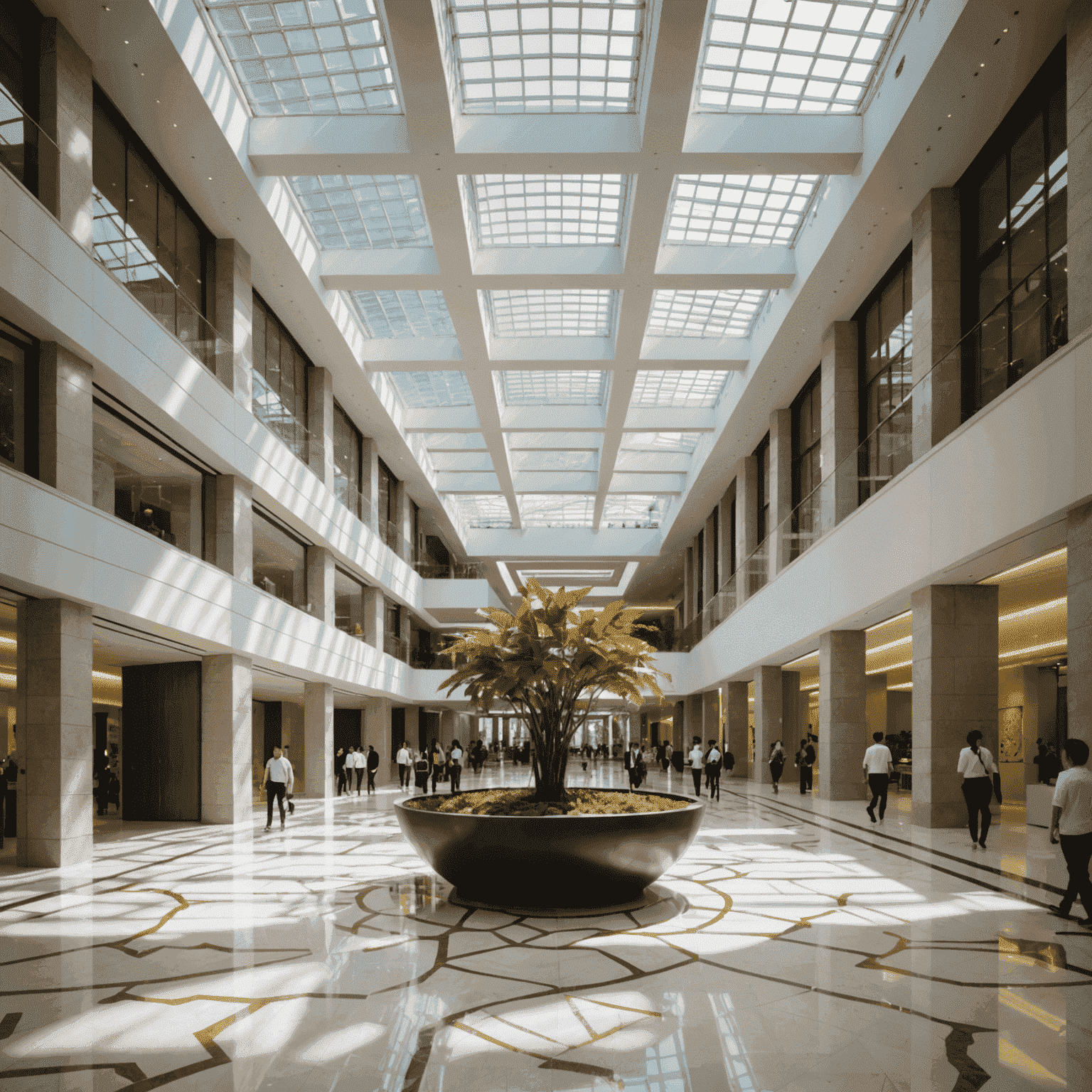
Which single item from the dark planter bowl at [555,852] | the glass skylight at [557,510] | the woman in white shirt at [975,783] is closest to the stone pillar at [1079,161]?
the woman in white shirt at [975,783]

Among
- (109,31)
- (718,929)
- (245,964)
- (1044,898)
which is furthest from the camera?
(109,31)

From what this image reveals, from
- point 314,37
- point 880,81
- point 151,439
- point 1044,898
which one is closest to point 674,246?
point 880,81

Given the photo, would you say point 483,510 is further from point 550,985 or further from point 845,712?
point 550,985

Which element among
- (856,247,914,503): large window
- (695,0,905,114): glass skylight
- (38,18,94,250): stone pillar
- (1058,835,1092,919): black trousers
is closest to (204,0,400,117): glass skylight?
(38,18,94,250): stone pillar

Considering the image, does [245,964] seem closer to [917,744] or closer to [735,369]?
[917,744]

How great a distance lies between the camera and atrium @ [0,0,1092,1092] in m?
5.88

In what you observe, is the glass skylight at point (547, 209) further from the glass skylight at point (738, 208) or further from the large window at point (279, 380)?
the large window at point (279, 380)

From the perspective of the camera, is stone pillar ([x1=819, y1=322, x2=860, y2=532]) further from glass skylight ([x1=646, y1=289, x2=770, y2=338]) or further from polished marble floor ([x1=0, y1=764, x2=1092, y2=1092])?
polished marble floor ([x1=0, y1=764, x2=1092, y2=1092])

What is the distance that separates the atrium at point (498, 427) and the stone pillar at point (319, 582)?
0.10 metres

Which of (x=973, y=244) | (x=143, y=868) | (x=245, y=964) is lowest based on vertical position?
(x=143, y=868)

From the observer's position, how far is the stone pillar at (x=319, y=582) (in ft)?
87.8

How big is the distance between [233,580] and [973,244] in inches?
585

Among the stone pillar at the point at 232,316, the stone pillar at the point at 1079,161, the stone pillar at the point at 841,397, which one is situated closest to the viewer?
the stone pillar at the point at 1079,161

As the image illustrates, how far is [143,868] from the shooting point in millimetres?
12078
